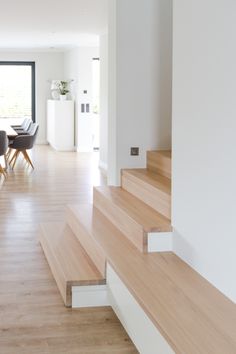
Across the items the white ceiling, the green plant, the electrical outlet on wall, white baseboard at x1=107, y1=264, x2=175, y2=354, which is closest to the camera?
white baseboard at x1=107, y1=264, x2=175, y2=354

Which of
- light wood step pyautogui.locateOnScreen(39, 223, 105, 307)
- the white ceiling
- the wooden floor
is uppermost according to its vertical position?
the white ceiling

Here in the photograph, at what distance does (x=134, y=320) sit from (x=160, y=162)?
2.24 metres

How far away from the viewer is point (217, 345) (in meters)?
2.51

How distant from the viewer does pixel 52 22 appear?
984 centimetres

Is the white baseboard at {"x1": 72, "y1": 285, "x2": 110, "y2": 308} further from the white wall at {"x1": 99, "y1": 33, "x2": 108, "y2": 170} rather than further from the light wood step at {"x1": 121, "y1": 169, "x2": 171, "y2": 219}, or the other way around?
the white wall at {"x1": 99, "y1": 33, "x2": 108, "y2": 170}

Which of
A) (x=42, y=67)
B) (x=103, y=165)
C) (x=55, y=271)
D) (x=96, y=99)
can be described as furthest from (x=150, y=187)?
(x=42, y=67)

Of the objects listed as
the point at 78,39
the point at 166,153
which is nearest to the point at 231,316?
the point at 166,153

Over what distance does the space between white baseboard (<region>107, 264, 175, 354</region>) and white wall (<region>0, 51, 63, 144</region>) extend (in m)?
12.7

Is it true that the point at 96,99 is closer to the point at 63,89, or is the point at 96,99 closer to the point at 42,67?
the point at 63,89

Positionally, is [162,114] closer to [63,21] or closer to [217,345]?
[217,345]

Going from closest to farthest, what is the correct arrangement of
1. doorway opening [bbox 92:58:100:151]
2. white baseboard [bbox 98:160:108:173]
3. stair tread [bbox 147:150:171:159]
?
stair tread [bbox 147:150:171:159], white baseboard [bbox 98:160:108:173], doorway opening [bbox 92:58:100:151]

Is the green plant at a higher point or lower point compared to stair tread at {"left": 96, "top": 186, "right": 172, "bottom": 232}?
higher

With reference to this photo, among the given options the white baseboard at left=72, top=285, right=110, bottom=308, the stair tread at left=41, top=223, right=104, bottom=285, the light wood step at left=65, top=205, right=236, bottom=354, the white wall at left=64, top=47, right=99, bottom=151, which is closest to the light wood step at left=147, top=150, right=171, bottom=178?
the stair tread at left=41, top=223, right=104, bottom=285

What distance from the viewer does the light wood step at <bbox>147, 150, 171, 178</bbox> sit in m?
5.11
